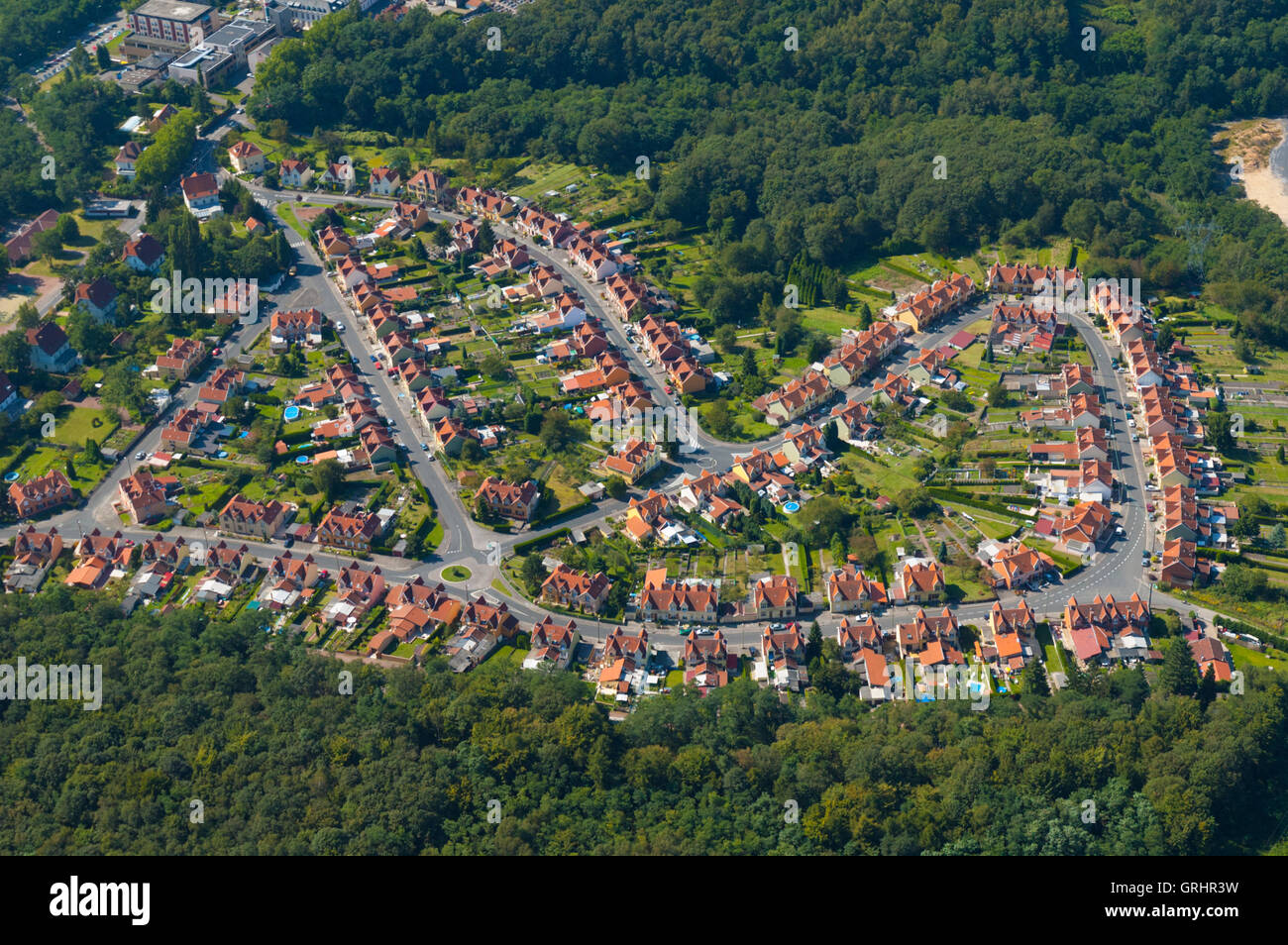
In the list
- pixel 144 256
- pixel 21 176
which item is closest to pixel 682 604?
pixel 144 256

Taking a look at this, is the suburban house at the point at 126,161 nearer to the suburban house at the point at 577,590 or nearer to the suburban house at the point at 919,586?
the suburban house at the point at 577,590

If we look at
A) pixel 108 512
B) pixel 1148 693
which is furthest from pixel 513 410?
pixel 1148 693

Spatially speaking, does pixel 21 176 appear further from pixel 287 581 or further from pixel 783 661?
pixel 783 661

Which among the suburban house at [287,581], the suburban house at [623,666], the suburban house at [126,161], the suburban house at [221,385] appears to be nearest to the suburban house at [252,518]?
the suburban house at [287,581]

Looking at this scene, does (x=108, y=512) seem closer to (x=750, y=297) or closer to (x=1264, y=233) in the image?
(x=750, y=297)

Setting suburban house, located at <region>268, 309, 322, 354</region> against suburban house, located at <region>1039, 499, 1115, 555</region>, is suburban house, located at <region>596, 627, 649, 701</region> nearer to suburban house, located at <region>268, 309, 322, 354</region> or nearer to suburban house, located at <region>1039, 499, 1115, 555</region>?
suburban house, located at <region>1039, 499, 1115, 555</region>

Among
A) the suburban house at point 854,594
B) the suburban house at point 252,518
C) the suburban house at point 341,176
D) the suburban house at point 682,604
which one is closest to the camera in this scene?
the suburban house at point 682,604

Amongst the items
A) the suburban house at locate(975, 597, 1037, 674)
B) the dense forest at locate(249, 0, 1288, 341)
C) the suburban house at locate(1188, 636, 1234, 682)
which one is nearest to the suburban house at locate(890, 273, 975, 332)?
the dense forest at locate(249, 0, 1288, 341)
